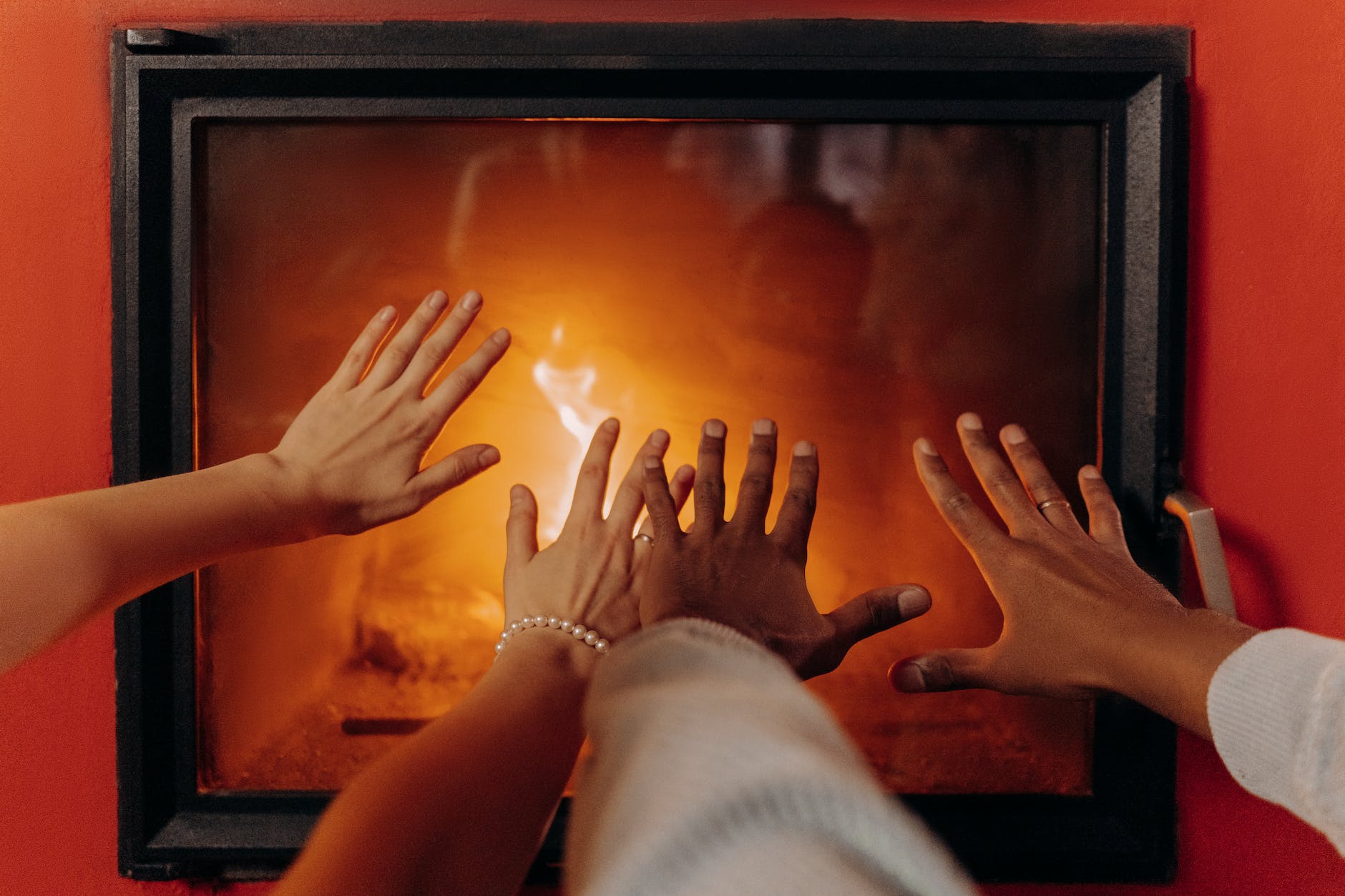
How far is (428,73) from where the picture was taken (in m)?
0.66

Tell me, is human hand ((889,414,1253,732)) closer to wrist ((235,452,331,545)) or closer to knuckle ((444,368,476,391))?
knuckle ((444,368,476,391))

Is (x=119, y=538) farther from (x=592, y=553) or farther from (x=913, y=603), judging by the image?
(x=913, y=603)

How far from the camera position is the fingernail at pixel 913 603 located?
676 millimetres

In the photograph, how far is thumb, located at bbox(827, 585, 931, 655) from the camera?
655mm

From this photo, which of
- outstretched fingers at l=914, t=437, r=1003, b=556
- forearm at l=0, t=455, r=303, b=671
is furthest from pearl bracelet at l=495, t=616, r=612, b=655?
outstretched fingers at l=914, t=437, r=1003, b=556

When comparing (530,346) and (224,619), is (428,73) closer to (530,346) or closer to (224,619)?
(530,346)

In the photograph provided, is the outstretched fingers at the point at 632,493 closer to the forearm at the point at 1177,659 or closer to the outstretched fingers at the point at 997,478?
the outstretched fingers at the point at 997,478

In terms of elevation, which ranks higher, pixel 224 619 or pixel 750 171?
pixel 750 171

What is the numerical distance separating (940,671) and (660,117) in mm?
576

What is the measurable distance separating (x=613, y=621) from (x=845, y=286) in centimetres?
39

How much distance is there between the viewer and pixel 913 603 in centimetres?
68

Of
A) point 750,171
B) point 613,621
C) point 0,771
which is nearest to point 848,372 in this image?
point 750,171

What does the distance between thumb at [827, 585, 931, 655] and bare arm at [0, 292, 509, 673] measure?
1.19 feet

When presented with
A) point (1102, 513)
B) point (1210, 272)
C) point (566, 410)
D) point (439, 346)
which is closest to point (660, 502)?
point (566, 410)
